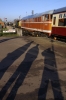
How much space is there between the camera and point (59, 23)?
18.4m

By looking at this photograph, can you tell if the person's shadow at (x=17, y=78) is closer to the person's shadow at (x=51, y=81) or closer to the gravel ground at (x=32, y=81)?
the gravel ground at (x=32, y=81)

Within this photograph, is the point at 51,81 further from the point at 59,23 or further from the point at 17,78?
the point at 59,23

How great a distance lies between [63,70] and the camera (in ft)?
26.7

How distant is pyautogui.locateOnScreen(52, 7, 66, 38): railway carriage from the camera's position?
1732cm

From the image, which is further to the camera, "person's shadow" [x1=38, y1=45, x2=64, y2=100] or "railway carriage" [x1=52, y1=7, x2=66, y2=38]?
"railway carriage" [x1=52, y1=7, x2=66, y2=38]

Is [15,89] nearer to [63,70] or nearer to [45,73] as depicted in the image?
[45,73]

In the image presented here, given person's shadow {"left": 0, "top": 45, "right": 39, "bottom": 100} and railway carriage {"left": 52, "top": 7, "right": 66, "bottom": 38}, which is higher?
railway carriage {"left": 52, "top": 7, "right": 66, "bottom": 38}

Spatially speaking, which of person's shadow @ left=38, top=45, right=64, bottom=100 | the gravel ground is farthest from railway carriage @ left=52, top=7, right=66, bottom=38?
person's shadow @ left=38, top=45, right=64, bottom=100

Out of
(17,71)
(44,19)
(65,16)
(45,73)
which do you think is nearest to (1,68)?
(17,71)

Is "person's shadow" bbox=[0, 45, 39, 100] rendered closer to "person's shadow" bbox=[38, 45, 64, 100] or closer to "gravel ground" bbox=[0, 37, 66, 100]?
"gravel ground" bbox=[0, 37, 66, 100]

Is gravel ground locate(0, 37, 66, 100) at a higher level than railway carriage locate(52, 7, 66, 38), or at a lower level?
lower

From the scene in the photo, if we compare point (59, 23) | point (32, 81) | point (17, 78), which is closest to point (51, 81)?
point (32, 81)

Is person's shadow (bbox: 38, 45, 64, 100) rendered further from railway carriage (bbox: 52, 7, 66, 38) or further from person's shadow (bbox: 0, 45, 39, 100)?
railway carriage (bbox: 52, 7, 66, 38)

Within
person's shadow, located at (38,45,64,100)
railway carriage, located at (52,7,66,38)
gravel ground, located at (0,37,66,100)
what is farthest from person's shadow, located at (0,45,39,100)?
railway carriage, located at (52,7,66,38)
